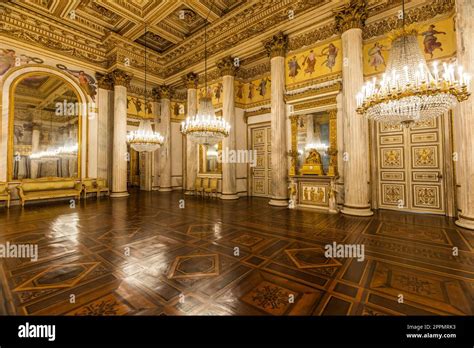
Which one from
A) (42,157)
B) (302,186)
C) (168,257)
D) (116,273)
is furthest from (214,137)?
(42,157)

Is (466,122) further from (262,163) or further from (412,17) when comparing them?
(262,163)

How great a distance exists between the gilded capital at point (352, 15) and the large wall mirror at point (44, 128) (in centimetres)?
1068

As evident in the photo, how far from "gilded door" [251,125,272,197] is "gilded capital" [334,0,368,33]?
14.5 ft

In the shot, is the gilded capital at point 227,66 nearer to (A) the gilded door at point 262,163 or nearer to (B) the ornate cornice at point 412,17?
(A) the gilded door at point 262,163

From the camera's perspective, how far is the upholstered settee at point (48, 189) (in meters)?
7.57

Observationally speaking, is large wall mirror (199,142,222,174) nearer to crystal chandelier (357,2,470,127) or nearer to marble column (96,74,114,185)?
marble column (96,74,114,185)

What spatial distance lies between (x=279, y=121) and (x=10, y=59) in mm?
10121

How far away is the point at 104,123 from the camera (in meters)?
10.2

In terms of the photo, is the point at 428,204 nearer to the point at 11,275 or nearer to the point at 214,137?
the point at 214,137

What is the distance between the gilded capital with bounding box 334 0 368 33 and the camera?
5.72 meters

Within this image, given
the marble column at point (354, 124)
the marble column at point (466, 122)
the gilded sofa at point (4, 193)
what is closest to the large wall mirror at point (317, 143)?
the marble column at point (354, 124)

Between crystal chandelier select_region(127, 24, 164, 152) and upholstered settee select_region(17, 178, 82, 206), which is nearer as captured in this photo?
upholstered settee select_region(17, 178, 82, 206)

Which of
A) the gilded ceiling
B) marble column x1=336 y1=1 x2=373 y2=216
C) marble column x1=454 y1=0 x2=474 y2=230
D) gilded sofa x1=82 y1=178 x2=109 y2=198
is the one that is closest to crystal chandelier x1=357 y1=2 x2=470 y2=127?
marble column x1=454 y1=0 x2=474 y2=230

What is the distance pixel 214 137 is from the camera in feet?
21.4
